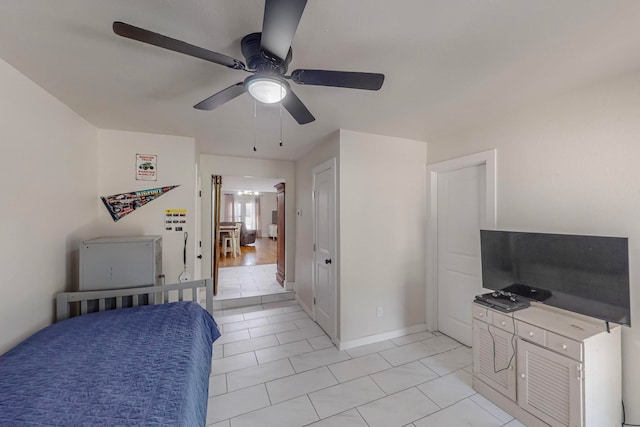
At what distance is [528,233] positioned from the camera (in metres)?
1.96

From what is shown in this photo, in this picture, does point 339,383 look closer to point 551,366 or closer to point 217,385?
point 217,385

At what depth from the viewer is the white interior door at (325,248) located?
9.43 feet

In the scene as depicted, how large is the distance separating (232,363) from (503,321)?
242 cm

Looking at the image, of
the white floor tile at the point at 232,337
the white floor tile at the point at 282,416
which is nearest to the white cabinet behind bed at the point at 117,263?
the white floor tile at the point at 232,337

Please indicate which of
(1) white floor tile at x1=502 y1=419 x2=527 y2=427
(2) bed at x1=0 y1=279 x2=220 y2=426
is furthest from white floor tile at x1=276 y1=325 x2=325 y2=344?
(1) white floor tile at x1=502 y1=419 x2=527 y2=427

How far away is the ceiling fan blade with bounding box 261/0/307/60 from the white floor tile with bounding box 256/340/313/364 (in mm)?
2637

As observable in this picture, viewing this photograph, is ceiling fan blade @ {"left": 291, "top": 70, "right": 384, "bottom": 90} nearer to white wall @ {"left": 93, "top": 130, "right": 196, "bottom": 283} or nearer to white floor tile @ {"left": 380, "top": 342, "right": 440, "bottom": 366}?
white wall @ {"left": 93, "top": 130, "right": 196, "bottom": 283}

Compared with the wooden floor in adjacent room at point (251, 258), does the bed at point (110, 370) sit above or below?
Result: above

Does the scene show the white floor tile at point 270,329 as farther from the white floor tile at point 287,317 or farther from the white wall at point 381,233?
the white wall at point 381,233

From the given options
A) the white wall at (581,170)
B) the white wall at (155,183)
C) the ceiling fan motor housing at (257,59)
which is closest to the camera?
the ceiling fan motor housing at (257,59)

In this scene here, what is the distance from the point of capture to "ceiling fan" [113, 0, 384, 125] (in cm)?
90

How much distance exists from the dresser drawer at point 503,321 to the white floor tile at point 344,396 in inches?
41.9

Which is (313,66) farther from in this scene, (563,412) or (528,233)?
(563,412)

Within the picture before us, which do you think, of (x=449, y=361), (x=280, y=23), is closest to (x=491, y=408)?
(x=449, y=361)
